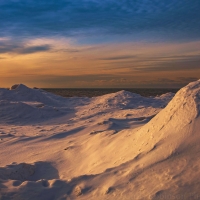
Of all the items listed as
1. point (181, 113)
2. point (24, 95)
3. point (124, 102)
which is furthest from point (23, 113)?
point (181, 113)

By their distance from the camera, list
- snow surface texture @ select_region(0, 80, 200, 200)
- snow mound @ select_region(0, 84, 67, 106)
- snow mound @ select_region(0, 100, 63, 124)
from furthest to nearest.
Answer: snow mound @ select_region(0, 84, 67, 106), snow mound @ select_region(0, 100, 63, 124), snow surface texture @ select_region(0, 80, 200, 200)

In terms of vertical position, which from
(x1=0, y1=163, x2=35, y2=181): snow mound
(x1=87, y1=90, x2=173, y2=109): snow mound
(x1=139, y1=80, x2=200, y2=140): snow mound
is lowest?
(x1=0, y1=163, x2=35, y2=181): snow mound

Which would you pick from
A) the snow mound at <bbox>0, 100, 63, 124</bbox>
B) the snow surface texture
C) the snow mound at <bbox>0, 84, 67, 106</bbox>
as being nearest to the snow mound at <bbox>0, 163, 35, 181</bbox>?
the snow surface texture

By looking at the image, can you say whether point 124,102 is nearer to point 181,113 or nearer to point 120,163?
point 181,113

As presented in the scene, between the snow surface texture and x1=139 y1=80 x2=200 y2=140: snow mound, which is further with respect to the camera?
x1=139 y1=80 x2=200 y2=140: snow mound

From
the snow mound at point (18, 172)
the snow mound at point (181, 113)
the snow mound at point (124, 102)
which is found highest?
the snow mound at point (181, 113)

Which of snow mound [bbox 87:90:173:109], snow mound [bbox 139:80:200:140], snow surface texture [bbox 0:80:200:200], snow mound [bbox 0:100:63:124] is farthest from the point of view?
snow mound [bbox 87:90:173:109]

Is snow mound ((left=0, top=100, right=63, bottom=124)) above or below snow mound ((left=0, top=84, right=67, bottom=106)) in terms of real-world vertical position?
below

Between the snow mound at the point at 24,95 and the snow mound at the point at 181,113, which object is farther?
the snow mound at the point at 24,95

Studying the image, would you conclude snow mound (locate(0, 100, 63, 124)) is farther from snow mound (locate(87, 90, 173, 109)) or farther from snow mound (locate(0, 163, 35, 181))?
snow mound (locate(0, 163, 35, 181))

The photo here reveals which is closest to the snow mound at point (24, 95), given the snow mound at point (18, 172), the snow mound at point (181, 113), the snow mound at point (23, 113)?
the snow mound at point (23, 113)

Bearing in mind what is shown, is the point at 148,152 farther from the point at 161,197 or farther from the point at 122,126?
the point at 122,126

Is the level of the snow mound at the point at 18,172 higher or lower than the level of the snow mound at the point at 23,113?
lower

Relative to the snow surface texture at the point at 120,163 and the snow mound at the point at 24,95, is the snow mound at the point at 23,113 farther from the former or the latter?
the snow surface texture at the point at 120,163
